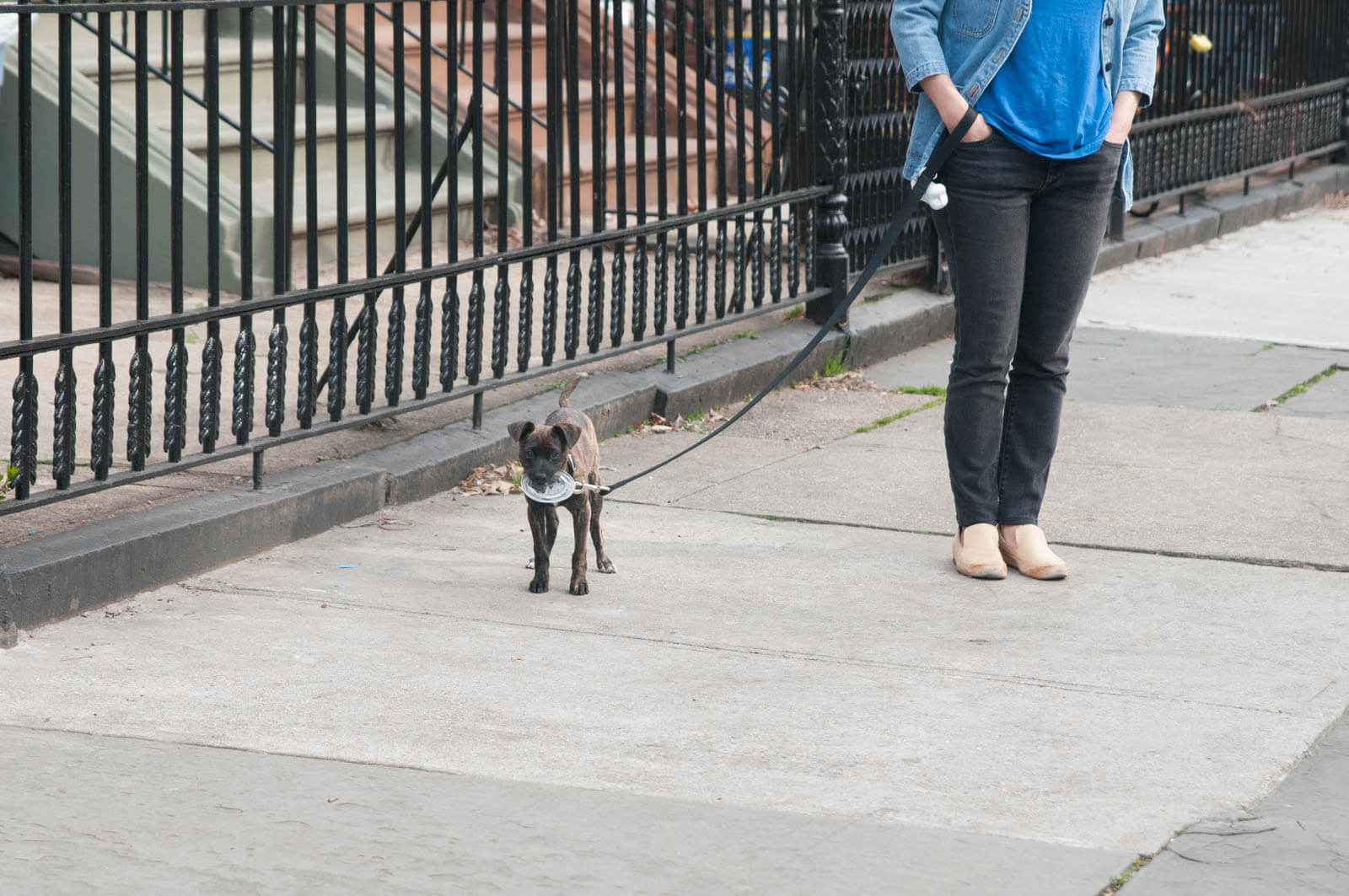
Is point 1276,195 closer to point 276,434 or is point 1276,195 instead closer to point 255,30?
point 255,30

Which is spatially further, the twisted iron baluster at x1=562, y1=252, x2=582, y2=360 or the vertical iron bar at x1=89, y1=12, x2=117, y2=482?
the twisted iron baluster at x1=562, y1=252, x2=582, y2=360

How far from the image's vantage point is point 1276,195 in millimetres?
13781

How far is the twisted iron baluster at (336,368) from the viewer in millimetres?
5832

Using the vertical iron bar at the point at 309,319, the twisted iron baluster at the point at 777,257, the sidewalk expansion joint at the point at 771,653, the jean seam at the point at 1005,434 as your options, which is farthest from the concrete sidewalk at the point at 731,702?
the twisted iron baluster at the point at 777,257

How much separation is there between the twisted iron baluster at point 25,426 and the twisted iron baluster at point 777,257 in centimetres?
382

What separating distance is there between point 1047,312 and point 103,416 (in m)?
2.64

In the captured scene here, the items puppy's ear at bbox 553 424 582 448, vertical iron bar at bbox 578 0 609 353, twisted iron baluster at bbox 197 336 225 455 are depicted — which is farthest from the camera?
vertical iron bar at bbox 578 0 609 353

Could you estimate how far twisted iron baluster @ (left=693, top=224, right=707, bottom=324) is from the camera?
7.48 meters

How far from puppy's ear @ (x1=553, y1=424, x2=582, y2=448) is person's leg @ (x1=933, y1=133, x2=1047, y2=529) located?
1.18 metres

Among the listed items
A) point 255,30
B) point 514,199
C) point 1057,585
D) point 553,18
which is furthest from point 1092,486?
point 255,30

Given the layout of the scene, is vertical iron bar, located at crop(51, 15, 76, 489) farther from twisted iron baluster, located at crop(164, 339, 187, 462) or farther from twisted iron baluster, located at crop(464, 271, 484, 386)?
twisted iron baluster, located at crop(464, 271, 484, 386)

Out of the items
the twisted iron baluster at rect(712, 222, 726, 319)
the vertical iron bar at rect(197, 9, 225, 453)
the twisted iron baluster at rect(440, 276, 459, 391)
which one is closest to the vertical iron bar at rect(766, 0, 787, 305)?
the twisted iron baluster at rect(712, 222, 726, 319)

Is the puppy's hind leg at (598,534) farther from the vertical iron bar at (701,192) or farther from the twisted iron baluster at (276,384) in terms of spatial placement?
the vertical iron bar at (701,192)

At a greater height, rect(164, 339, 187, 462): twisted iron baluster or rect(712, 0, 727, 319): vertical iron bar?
A: rect(712, 0, 727, 319): vertical iron bar
